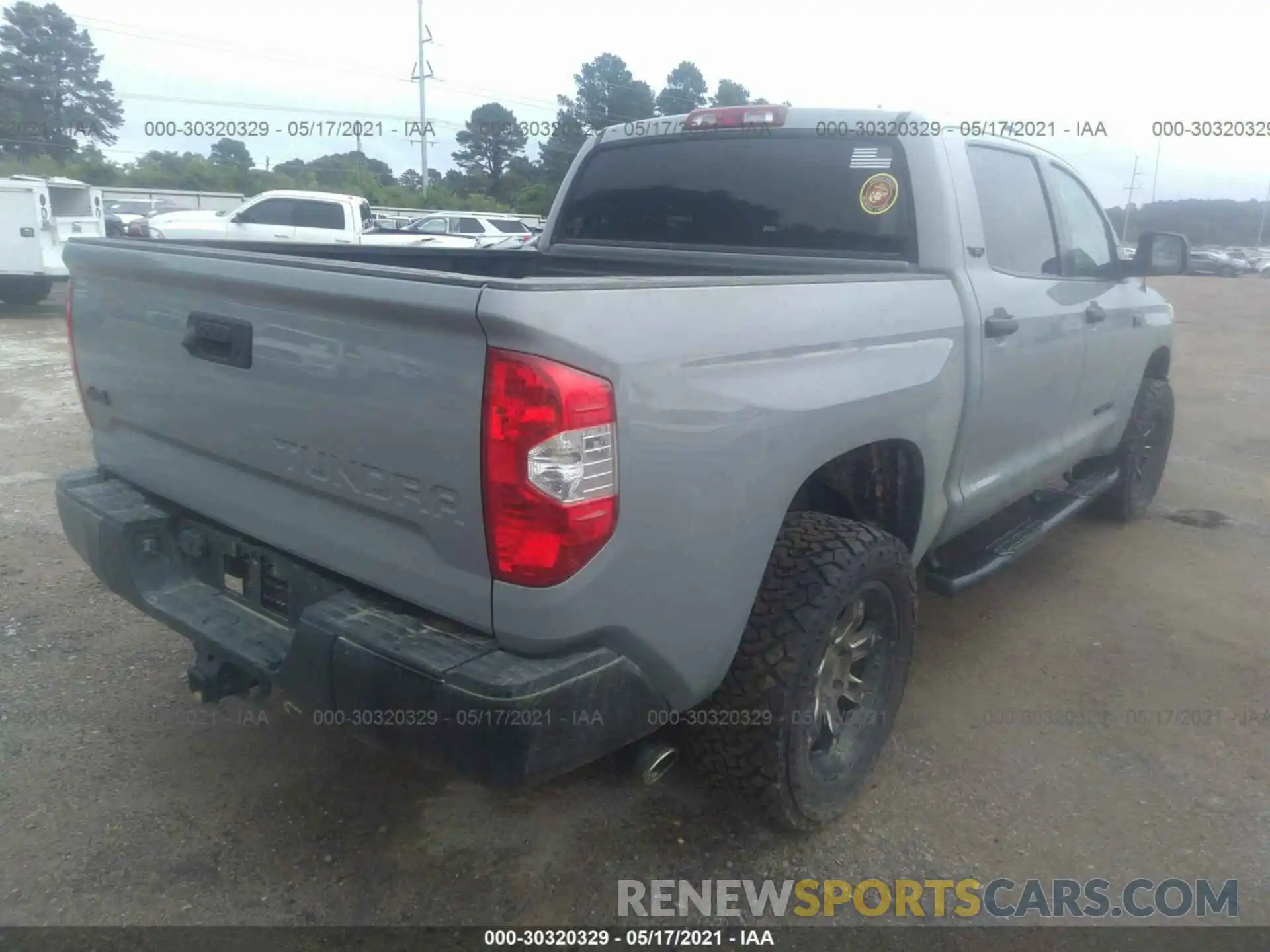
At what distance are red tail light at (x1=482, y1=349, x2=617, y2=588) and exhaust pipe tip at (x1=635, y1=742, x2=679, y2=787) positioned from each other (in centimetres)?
70

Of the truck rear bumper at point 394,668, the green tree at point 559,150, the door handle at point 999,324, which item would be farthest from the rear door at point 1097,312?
the green tree at point 559,150

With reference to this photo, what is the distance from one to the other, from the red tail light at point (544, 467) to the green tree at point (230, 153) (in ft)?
162

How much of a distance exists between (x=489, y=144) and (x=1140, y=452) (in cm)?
4393

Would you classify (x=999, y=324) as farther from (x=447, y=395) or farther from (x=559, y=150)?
(x=559, y=150)

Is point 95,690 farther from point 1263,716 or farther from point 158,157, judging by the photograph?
point 158,157

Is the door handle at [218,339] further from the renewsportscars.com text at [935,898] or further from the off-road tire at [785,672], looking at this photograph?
the renewsportscars.com text at [935,898]

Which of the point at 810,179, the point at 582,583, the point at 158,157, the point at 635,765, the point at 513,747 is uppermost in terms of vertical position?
the point at 158,157

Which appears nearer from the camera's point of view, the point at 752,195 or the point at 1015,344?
the point at 1015,344

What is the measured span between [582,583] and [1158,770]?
7.30 feet

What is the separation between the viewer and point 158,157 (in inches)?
1791

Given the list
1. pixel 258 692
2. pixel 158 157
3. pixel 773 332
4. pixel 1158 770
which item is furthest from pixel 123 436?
pixel 158 157

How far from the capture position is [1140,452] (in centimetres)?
535

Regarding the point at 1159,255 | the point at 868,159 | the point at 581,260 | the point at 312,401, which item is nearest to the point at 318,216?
the point at 581,260

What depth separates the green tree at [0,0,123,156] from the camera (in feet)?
137
